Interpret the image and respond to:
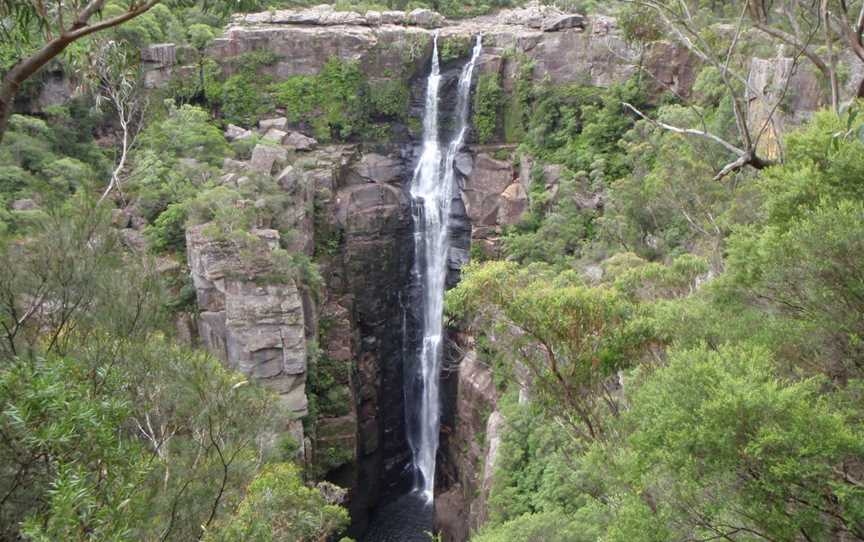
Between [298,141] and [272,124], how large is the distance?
160 cm

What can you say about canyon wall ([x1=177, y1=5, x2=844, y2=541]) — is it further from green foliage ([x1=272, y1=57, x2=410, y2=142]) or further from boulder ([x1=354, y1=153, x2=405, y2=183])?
green foliage ([x1=272, y1=57, x2=410, y2=142])

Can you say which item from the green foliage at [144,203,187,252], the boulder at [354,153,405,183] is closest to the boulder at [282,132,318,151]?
the boulder at [354,153,405,183]

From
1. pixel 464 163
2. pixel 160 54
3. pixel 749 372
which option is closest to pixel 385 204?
pixel 464 163

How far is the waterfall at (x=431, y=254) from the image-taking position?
26.4 m

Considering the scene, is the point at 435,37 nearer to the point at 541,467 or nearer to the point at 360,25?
the point at 360,25

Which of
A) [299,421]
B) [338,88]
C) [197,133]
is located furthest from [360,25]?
[299,421]

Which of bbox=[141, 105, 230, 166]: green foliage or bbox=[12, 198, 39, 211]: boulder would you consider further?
bbox=[141, 105, 230, 166]: green foliage

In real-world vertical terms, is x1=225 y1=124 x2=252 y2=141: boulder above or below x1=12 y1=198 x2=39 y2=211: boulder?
above

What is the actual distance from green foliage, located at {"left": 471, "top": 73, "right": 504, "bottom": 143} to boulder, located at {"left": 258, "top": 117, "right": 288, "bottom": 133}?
849 centimetres

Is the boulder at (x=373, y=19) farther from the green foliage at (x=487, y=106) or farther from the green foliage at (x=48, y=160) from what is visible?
the green foliage at (x=48, y=160)

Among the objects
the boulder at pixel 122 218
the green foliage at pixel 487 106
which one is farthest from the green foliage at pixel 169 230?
the green foliage at pixel 487 106

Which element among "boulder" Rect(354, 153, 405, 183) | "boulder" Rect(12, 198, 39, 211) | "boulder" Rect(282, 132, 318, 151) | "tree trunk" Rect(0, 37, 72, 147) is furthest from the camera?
"boulder" Rect(354, 153, 405, 183)

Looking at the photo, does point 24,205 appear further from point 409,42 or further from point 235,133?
point 409,42

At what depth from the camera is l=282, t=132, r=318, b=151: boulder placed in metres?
26.6
